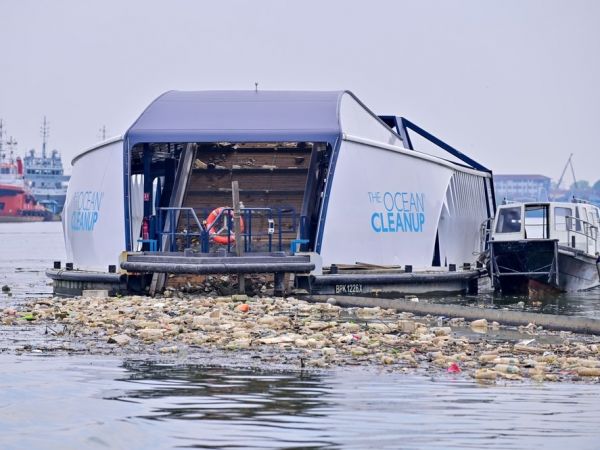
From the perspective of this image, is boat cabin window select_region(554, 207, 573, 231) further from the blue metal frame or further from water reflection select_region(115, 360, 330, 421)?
water reflection select_region(115, 360, 330, 421)

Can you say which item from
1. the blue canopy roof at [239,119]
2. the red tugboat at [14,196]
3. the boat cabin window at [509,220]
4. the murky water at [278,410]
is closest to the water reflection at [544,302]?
the boat cabin window at [509,220]

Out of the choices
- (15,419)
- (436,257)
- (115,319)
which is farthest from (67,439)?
(436,257)

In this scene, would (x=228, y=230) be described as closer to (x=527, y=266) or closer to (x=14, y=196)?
(x=527, y=266)

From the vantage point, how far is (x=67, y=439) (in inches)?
392

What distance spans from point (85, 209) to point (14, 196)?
15724 centimetres

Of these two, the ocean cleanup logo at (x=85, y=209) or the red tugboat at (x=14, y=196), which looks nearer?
the ocean cleanup logo at (x=85, y=209)

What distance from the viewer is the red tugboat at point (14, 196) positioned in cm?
18062

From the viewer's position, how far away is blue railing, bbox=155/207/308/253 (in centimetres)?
2628

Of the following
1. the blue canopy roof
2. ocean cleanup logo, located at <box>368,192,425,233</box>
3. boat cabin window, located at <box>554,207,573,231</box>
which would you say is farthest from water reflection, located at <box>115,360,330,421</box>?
boat cabin window, located at <box>554,207,573,231</box>

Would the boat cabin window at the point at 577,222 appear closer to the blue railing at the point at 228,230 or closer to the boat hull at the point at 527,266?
the boat hull at the point at 527,266

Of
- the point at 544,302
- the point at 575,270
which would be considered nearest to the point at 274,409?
the point at 544,302

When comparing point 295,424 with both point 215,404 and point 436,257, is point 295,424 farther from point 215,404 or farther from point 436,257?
point 436,257

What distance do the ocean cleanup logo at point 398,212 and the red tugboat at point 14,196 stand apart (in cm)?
15426

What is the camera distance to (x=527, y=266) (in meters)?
29.2
